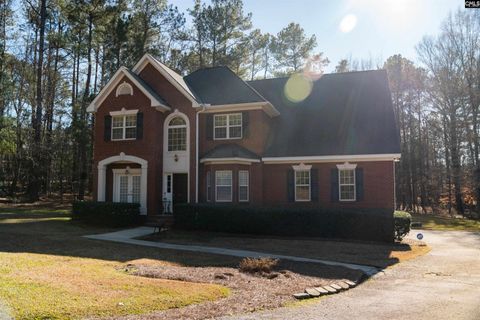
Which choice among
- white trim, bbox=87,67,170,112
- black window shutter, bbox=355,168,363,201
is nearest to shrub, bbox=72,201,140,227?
white trim, bbox=87,67,170,112

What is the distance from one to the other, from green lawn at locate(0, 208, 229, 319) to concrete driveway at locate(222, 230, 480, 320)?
5.77ft

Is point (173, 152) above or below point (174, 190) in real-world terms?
above

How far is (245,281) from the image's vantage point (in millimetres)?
9664

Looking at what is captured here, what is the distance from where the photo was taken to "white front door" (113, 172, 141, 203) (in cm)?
2316

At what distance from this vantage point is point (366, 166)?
68.0 feet

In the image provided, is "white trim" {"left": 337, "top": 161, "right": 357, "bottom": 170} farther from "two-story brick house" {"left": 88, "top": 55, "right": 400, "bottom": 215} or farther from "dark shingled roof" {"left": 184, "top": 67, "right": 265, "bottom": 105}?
"dark shingled roof" {"left": 184, "top": 67, "right": 265, "bottom": 105}

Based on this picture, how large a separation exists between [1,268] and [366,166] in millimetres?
16207

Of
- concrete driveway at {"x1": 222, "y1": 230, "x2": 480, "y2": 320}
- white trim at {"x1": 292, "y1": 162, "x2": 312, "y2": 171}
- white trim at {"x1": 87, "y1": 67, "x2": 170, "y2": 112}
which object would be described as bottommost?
concrete driveway at {"x1": 222, "y1": 230, "x2": 480, "y2": 320}

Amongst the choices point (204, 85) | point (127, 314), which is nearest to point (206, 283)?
point (127, 314)

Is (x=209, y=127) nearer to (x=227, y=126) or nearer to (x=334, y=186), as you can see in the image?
(x=227, y=126)

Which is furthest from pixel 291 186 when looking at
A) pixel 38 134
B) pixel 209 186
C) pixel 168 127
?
pixel 38 134

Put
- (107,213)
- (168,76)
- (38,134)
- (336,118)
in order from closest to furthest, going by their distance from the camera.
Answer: (107,213) < (168,76) < (336,118) < (38,134)

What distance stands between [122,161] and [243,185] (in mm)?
6699

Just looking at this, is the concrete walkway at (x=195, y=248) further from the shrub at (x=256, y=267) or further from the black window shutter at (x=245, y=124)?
the black window shutter at (x=245, y=124)
